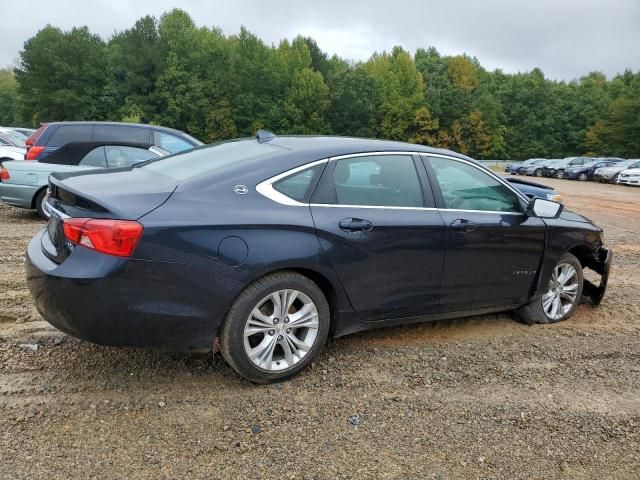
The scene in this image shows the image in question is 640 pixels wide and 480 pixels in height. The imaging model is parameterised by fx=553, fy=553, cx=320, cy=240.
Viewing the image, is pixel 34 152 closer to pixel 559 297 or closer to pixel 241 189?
pixel 241 189

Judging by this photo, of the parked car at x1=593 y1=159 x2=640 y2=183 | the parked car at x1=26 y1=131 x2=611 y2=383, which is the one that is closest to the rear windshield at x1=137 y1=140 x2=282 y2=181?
the parked car at x1=26 y1=131 x2=611 y2=383

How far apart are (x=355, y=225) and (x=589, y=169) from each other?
34694 mm

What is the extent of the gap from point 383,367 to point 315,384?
550mm

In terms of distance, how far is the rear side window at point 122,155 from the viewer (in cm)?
871

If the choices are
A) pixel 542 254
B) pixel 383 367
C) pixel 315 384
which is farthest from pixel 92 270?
pixel 542 254

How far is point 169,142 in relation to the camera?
9875 millimetres

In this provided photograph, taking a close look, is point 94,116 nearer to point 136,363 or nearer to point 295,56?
point 295,56

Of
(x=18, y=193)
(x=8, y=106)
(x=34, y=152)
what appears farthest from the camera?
(x=8, y=106)

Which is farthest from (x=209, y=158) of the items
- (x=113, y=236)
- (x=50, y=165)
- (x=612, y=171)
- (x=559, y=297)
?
(x=612, y=171)

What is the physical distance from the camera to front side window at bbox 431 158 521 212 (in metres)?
4.13

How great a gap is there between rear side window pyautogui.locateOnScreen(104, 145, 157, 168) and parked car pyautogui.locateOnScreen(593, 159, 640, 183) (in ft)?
93.3

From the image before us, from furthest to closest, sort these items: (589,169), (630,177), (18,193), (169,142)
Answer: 1. (589,169)
2. (630,177)
3. (169,142)
4. (18,193)

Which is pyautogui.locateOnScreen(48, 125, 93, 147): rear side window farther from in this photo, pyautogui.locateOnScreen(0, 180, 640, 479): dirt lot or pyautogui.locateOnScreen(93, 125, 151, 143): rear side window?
pyautogui.locateOnScreen(0, 180, 640, 479): dirt lot

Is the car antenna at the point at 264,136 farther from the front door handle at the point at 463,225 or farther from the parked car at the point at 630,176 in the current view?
the parked car at the point at 630,176
